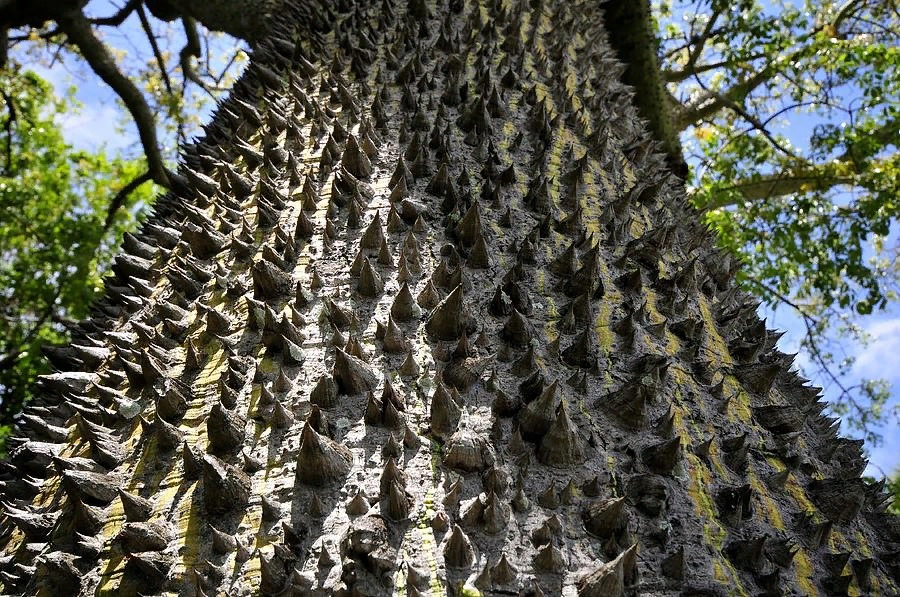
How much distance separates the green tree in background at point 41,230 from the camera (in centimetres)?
877

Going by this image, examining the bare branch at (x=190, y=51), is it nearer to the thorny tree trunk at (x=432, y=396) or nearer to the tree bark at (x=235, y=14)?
the tree bark at (x=235, y=14)

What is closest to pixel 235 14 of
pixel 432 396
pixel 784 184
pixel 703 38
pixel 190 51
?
pixel 190 51

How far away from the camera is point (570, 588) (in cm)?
99

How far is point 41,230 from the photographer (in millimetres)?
10422

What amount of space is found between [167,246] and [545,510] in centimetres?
147

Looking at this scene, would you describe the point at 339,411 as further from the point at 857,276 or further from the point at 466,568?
the point at 857,276

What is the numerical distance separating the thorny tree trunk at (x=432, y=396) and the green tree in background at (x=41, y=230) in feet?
23.6

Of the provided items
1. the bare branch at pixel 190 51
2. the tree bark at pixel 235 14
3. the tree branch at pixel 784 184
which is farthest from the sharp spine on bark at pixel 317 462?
the bare branch at pixel 190 51

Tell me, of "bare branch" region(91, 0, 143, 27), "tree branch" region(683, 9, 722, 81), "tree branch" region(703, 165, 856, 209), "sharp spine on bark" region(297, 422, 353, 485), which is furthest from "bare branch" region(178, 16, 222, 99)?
"sharp spine on bark" region(297, 422, 353, 485)

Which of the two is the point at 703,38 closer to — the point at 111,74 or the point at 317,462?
the point at 111,74

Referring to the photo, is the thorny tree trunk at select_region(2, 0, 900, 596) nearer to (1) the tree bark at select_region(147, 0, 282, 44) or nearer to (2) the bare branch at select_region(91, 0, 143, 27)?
(1) the tree bark at select_region(147, 0, 282, 44)

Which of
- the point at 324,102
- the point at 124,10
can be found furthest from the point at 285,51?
the point at 124,10

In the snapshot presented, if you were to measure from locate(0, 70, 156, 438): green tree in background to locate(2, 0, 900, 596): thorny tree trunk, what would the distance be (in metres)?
7.20

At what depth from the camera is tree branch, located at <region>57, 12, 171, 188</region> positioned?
5.26m
